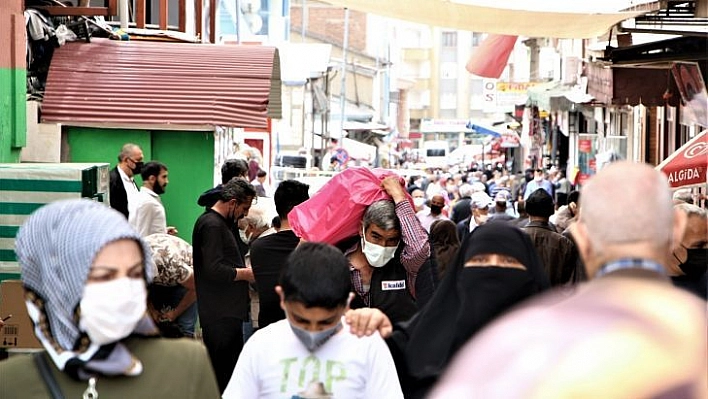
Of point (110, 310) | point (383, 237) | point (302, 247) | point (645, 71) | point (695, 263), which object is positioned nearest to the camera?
point (110, 310)

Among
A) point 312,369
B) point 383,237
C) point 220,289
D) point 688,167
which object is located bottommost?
point 220,289

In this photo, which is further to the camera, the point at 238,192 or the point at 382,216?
the point at 238,192

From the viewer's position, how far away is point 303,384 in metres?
4.68

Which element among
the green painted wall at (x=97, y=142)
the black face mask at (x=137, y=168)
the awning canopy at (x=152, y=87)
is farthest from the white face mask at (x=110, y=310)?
the green painted wall at (x=97, y=142)

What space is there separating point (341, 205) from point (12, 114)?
4425mm

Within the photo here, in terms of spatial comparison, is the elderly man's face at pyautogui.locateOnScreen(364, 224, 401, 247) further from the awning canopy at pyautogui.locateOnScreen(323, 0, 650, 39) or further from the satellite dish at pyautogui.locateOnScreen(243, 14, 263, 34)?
the satellite dish at pyautogui.locateOnScreen(243, 14, 263, 34)

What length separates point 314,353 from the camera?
4727 mm

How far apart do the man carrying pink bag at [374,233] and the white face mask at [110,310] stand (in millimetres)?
3258

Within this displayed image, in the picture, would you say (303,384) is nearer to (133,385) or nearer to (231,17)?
(133,385)

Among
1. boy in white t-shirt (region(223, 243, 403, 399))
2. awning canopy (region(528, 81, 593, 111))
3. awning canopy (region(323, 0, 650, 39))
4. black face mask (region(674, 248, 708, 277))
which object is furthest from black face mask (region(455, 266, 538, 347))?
awning canopy (region(528, 81, 593, 111))

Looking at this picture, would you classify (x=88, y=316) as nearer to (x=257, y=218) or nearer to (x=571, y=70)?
(x=257, y=218)

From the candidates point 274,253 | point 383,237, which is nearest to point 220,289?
point 274,253

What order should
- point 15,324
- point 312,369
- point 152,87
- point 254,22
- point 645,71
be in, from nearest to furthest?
point 312,369 < point 15,324 < point 152,87 < point 645,71 < point 254,22

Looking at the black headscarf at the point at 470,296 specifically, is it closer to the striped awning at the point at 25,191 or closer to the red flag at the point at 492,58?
the striped awning at the point at 25,191
